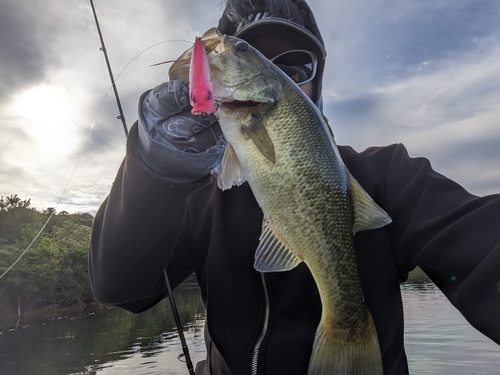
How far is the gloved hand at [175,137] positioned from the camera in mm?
1878

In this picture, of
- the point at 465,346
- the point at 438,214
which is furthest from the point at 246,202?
the point at 465,346

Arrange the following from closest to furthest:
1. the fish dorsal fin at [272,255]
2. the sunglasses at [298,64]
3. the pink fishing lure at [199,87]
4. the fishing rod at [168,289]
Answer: the pink fishing lure at [199,87]
the fish dorsal fin at [272,255]
the sunglasses at [298,64]
the fishing rod at [168,289]

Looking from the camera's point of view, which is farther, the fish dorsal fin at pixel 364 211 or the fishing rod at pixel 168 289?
the fishing rod at pixel 168 289

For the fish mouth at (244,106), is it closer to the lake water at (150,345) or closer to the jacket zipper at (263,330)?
the jacket zipper at (263,330)

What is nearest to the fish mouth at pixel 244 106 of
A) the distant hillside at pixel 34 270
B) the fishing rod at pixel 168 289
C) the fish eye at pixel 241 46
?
the fish eye at pixel 241 46

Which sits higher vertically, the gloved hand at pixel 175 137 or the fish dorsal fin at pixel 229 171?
the gloved hand at pixel 175 137

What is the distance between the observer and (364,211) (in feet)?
6.09

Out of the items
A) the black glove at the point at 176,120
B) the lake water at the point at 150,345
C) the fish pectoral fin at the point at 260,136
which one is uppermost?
the black glove at the point at 176,120

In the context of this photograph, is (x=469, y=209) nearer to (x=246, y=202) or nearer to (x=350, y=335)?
(x=350, y=335)

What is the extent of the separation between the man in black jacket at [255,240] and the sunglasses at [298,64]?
1cm

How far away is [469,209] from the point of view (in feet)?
6.60

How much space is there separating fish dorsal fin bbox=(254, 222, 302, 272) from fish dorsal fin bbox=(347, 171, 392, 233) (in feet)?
1.17

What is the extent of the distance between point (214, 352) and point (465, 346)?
24.0 m

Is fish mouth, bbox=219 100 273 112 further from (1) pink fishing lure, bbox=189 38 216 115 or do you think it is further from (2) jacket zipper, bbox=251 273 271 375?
(2) jacket zipper, bbox=251 273 271 375
